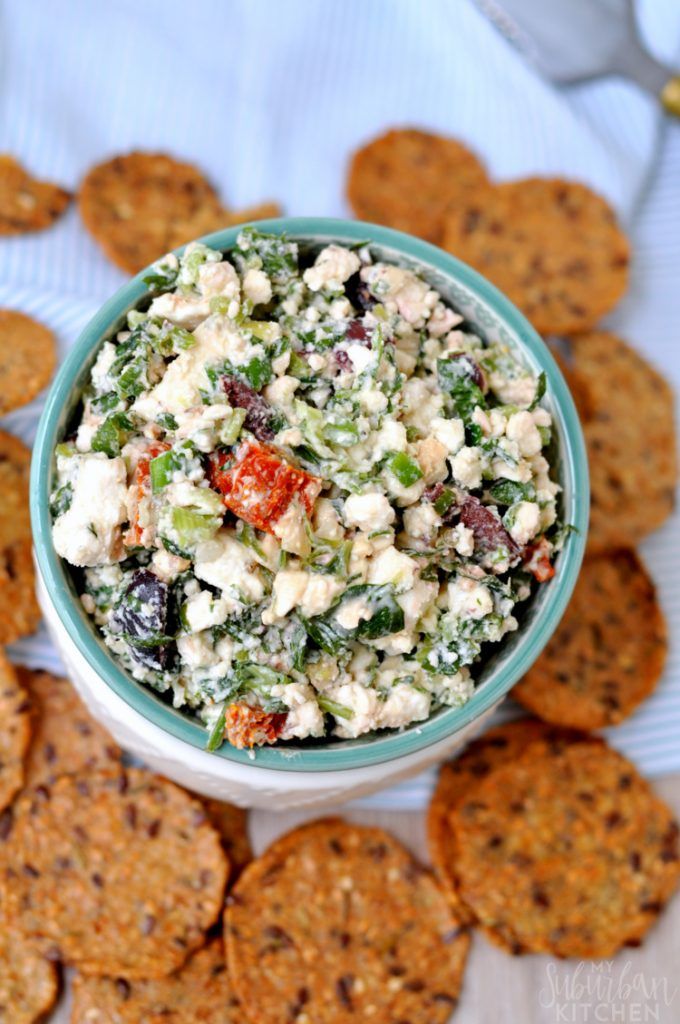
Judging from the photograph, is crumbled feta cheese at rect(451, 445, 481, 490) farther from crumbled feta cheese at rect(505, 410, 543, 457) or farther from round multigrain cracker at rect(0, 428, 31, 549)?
round multigrain cracker at rect(0, 428, 31, 549)

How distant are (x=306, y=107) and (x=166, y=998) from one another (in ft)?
7.19

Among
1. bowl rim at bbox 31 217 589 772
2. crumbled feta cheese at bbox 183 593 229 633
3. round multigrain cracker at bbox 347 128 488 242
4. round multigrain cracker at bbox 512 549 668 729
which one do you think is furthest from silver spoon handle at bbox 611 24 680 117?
crumbled feta cheese at bbox 183 593 229 633

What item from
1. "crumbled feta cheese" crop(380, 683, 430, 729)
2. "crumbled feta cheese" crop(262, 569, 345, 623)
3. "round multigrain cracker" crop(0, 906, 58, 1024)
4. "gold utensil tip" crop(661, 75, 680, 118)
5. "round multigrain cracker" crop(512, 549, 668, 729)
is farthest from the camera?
"gold utensil tip" crop(661, 75, 680, 118)

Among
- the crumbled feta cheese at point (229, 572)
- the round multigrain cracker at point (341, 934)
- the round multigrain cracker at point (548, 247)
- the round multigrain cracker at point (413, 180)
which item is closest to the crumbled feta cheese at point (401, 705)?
the crumbled feta cheese at point (229, 572)

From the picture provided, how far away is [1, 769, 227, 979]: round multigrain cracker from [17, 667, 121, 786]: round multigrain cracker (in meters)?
0.04

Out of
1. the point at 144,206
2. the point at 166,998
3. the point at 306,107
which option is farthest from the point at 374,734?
the point at 306,107

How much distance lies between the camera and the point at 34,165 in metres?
2.65

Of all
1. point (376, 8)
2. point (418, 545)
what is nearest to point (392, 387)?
point (418, 545)

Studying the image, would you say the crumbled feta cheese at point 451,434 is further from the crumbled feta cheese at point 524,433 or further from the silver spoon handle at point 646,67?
the silver spoon handle at point 646,67

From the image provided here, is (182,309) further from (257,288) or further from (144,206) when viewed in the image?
(144,206)

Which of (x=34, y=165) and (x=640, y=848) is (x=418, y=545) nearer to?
(x=640, y=848)

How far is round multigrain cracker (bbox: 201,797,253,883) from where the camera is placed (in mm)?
2314

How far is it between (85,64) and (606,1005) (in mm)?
2572

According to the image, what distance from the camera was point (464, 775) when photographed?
2402 mm
